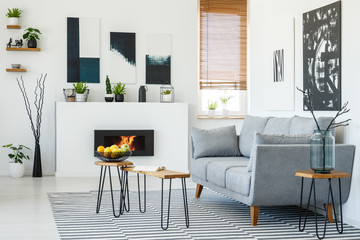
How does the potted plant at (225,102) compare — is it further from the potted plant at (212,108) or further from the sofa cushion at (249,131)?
the sofa cushion at (249,131)

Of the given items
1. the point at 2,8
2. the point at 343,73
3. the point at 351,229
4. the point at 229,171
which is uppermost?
the point at 2,8

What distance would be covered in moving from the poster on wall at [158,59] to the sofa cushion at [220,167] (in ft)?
10.6

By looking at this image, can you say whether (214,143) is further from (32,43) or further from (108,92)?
(32,43)

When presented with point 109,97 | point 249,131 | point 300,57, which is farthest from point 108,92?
point 300,57

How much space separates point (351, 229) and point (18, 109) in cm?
546

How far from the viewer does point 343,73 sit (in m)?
5.18

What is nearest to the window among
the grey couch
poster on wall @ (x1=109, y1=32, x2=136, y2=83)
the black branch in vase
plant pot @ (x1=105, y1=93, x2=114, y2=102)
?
poster on wall @ (x1=109, y1=32, x2=136, y2=83)

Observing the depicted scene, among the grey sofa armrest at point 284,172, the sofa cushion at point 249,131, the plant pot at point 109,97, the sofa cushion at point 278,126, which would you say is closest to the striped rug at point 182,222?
the grey sofa armrest at point 284,172

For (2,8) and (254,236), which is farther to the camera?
(2,8)

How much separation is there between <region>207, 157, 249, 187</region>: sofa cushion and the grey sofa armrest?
2.31ft

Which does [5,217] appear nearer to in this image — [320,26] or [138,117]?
[320,26]

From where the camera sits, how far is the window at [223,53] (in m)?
9.62

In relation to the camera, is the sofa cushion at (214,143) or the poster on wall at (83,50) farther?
the poster on wall at (83,50)

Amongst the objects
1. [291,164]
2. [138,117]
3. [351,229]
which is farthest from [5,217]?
[138,117]
